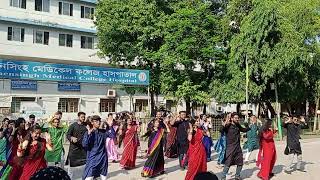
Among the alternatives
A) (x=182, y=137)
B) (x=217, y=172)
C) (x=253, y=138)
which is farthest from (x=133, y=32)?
(x=217, y=172)

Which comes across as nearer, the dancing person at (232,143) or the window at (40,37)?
the dancing person at (232,143)

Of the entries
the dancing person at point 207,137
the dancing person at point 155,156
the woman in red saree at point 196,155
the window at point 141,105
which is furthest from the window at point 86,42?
the woman in red saree at point 196,155

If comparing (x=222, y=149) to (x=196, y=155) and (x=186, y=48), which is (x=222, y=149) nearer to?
(x=196, y=155)

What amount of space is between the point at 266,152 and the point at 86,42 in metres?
30.2

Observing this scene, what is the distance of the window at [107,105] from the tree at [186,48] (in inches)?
470

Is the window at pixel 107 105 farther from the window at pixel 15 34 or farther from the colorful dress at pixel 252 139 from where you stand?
the colorful dress at pixel 252 139

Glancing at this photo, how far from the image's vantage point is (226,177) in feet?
40.4

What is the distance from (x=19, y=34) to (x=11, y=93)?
522 cm

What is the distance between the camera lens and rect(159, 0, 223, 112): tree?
28141mm

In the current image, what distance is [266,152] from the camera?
40.3 feet

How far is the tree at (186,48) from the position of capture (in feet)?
92.3

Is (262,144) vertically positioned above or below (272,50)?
below

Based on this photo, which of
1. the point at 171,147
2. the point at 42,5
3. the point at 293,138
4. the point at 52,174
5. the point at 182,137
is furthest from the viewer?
the point at 42,5

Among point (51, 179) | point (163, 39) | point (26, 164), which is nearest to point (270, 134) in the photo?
point (26, 164)
